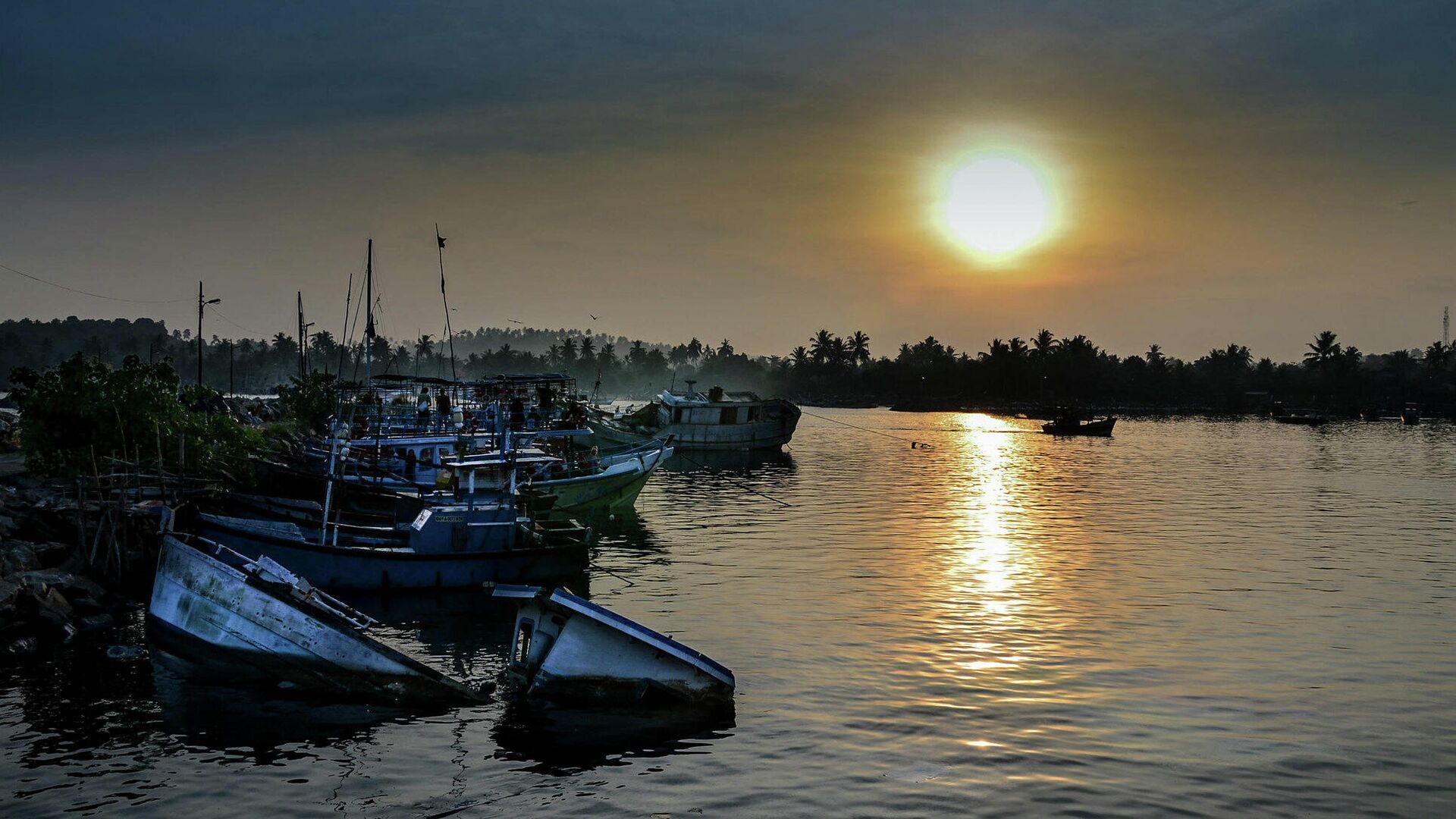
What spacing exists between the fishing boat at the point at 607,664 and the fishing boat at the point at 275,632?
5.99ft

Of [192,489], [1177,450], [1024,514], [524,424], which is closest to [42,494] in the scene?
[192,489]

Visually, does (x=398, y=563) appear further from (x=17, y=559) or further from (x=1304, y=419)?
(x=1304, y=419)

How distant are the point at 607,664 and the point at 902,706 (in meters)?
5.79

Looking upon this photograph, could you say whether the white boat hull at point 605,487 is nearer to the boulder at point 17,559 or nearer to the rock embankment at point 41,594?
the rock embankment at point 41,594

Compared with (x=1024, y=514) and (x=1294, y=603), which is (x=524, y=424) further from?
(x=1294, y=603)

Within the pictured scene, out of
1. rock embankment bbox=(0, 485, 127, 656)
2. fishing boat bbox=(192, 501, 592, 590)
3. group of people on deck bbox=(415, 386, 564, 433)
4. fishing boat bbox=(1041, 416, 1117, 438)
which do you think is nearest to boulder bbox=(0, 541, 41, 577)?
rock embankment bbox=(0, 485, 127, 656)

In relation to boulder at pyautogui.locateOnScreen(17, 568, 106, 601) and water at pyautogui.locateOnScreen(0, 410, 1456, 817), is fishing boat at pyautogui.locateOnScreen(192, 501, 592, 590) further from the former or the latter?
boulder at pyautogui.locateOnScreen(17, 568, 106, 601)

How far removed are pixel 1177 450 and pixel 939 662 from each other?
8714 cm

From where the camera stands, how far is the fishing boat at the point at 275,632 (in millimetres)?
20266

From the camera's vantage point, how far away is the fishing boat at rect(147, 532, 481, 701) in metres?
20.3

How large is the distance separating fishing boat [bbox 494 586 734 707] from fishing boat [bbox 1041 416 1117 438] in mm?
120501

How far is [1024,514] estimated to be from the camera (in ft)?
179

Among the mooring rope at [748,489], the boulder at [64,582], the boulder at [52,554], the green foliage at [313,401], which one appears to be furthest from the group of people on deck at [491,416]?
the green foliage at [313,401]

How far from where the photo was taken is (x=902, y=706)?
68.6 ft
